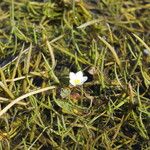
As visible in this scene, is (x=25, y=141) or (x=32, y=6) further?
(x=32, y=6)

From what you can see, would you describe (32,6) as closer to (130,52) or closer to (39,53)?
(39,53)

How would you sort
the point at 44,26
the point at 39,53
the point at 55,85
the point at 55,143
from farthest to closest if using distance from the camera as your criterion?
the point at 44,26 < the point at 39,53 < the point at 55,85 < the point at 55,143

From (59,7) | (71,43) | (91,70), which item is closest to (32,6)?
(59,7)
